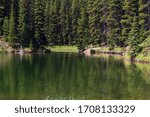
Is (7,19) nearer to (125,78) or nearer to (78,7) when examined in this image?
(78,7)

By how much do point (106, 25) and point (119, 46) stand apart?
13.7 m

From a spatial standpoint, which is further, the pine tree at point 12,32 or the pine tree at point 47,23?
the pine tree at point 47,23

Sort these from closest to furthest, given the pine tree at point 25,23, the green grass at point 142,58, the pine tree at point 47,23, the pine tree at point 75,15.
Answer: the green grass at point 142,58
the pine tree at point 25,23
the pine tree at point 47,23
the pine tree at point 75,15

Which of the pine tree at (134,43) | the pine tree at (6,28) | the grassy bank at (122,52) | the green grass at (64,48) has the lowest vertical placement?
the green grass at (64,48)

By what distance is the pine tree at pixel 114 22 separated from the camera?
312ft

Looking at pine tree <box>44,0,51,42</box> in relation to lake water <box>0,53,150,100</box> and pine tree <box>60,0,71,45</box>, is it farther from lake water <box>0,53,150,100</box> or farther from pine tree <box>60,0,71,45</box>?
lake water <box>0,53,150,100</box>

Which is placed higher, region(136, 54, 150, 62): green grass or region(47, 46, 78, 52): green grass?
region(136, 54, 150, 62): green grass

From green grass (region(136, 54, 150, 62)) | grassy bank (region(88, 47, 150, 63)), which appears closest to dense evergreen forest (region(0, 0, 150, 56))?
grassy bank (region(88, 47, 150, 63))

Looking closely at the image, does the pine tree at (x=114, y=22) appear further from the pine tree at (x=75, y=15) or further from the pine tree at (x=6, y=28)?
the pine tree at (x=6, y=28)

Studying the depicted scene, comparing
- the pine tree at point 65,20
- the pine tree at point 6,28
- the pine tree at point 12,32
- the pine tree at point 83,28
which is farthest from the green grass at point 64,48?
the pine tree at point 6,28

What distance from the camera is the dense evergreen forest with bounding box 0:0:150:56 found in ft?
299

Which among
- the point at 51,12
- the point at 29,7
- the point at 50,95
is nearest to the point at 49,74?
the point at 50,95

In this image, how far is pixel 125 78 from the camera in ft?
151

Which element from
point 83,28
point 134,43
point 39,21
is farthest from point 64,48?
point 134,43
